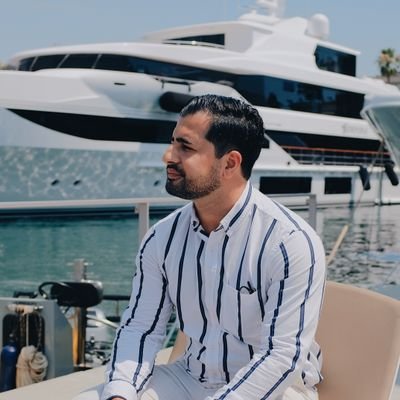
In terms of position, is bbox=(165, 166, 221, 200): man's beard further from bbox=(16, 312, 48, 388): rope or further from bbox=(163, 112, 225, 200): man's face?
bbox=(16, 312, 48, 388): rope

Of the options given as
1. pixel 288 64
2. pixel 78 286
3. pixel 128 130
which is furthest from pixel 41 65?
pixel 78 286

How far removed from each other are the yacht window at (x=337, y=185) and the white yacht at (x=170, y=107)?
0.03 m

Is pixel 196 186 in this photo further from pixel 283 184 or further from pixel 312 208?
pixel 283 184

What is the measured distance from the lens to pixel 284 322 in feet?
4.76

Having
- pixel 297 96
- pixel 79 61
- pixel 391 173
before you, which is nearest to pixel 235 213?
pixel 391 173

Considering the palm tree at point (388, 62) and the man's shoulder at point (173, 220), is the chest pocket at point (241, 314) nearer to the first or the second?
the man's shoulder at point (173, 220)

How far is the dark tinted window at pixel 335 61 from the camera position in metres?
22.1

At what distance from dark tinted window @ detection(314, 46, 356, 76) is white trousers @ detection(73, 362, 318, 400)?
Answer: 21141mm

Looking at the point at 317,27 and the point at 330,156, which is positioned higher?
the point at 317,27

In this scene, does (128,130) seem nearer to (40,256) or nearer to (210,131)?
(40,256)

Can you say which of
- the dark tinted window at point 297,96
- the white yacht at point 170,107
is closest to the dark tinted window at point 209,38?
the white yacht at point 170,107

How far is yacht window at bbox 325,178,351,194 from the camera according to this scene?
21719 millimetres

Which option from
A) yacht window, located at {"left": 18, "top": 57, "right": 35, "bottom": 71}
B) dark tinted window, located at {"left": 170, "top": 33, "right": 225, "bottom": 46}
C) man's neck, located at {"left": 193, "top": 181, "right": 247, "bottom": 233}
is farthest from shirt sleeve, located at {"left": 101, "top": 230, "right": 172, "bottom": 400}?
dark tinted window, located at {"left": 170, "top": 33, "right": 225, "bottom": 46}

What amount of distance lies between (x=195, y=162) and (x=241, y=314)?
333 mm
